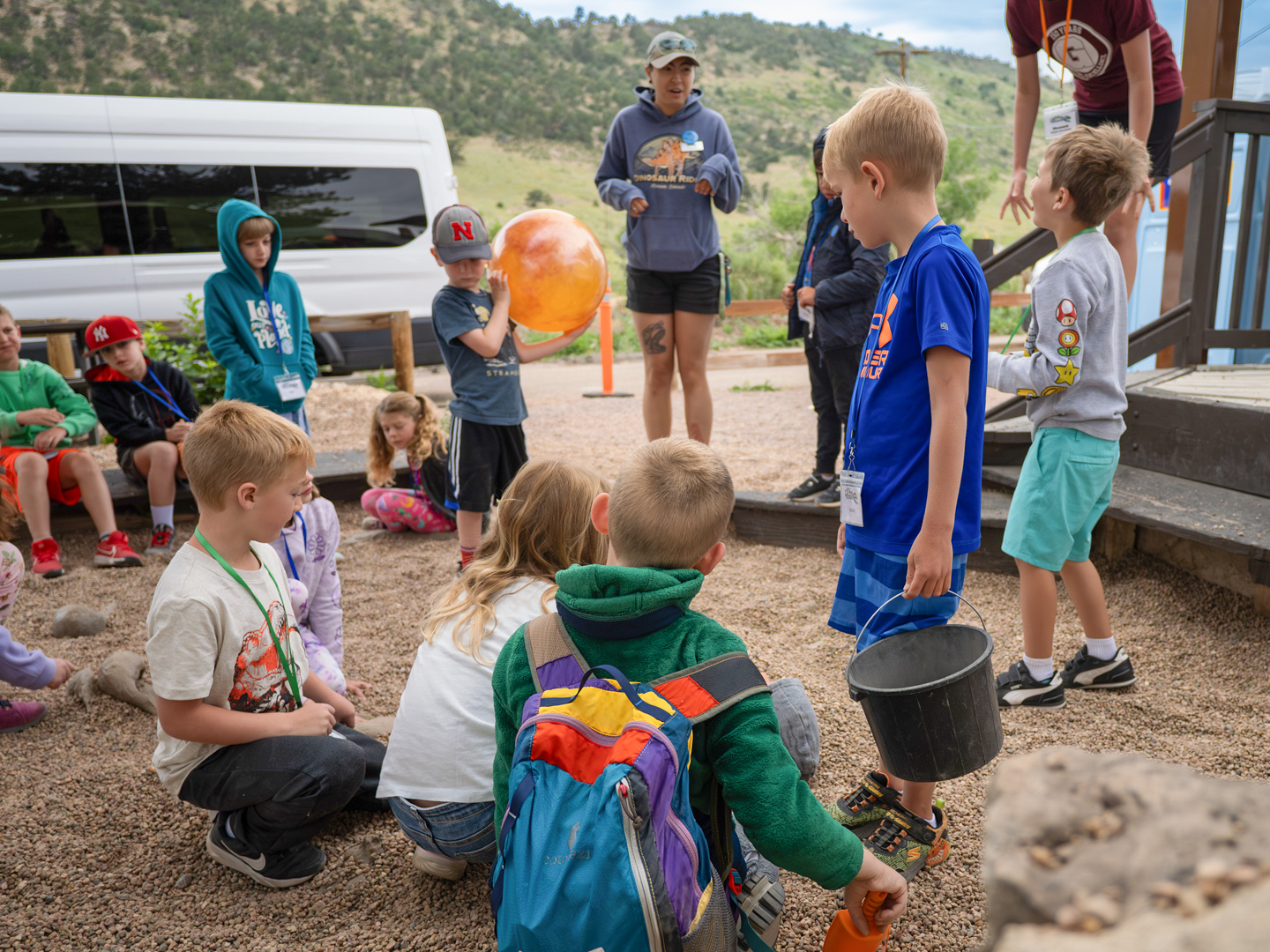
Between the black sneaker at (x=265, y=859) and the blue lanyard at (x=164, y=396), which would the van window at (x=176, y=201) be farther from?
the black sneaker at (x=265, y=859)

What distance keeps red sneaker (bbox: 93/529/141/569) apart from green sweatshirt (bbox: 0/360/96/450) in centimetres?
64

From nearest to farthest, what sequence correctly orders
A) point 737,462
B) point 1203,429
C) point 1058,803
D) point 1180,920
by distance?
point 1180,920 < point 1058,803 < point 1203,429 < point 737,462

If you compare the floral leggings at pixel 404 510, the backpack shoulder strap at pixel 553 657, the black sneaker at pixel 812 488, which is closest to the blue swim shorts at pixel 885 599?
the backpack shoulder strap at pixel 553 657

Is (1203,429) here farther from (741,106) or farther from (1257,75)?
(741,106)

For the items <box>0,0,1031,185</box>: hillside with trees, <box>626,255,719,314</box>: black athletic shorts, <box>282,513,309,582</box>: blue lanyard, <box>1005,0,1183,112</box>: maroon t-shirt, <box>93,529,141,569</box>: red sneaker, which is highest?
<box>0,0,1031,185</box>: hillside with trees

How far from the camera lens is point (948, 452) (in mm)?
1734

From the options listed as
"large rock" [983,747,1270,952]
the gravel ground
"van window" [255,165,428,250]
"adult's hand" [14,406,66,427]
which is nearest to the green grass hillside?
"van window" [255,165,428,250]

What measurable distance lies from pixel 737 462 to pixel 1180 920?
5.43 metres

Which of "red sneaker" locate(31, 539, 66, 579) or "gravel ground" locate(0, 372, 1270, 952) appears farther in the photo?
"red sneaker" locate(31, 539, 66, 579)

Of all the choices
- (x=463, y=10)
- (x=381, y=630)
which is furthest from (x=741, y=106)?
(x=381, y=630)

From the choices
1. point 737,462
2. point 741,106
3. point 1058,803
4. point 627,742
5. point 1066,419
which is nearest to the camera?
point 1058,803

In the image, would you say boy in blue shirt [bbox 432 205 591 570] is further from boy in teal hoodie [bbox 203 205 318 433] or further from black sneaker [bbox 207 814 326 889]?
black sneaker [bbox 207 814 326 889]

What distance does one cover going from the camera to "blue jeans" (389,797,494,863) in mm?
1899

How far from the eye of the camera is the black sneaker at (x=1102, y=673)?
9.04 ft
